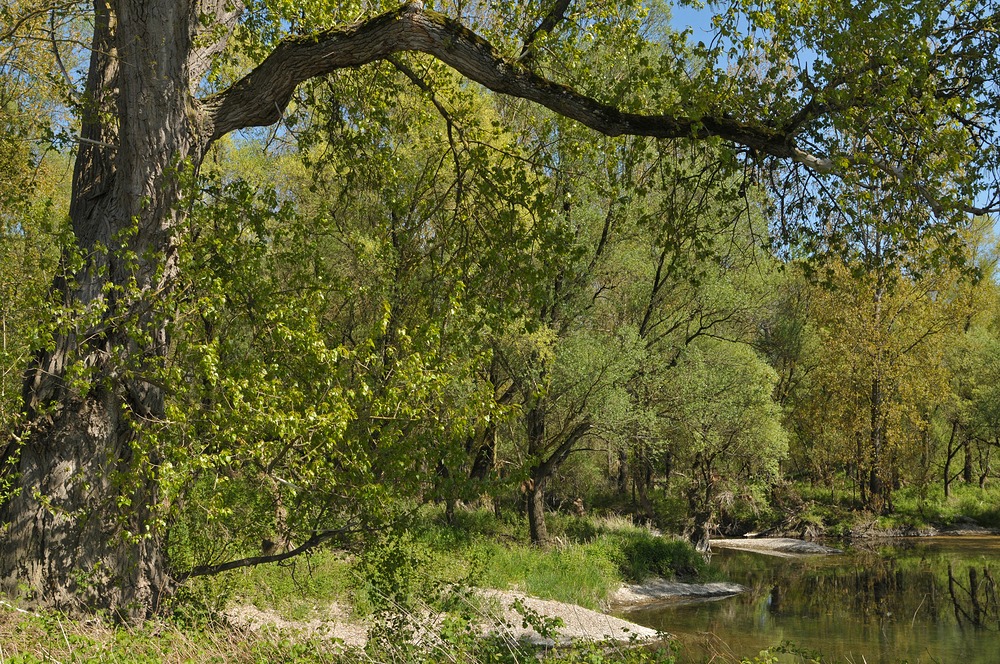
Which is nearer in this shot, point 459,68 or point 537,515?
point 459,68

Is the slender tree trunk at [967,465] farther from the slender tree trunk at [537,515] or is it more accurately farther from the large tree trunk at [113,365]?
the large tree trunk at [113,365]

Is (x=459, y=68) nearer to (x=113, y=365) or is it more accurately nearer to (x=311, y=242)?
(x=311, y=242)

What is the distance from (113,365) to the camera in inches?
268

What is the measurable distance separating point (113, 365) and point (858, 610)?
15.9 metres

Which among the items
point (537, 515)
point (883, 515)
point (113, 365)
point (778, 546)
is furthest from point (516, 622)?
point (883, 515)

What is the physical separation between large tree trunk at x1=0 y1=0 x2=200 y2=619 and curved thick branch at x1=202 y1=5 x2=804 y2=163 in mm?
837

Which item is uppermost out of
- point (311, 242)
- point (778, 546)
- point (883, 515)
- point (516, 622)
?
point (311, 242)

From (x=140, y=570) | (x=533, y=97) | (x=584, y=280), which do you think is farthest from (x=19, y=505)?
(x=584, y=280)

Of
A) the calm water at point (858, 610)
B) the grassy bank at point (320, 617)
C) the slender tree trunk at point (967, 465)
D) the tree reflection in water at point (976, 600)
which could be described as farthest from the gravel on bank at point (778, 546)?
the slender tree trunk at point (967, 465)

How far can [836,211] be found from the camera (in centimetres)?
780

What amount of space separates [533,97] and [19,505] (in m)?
5.02

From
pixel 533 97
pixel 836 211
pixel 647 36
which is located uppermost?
pixel 647 36

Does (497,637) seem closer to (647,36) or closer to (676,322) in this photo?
(676,322)

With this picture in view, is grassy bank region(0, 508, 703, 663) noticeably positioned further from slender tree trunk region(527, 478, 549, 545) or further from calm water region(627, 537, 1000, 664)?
slender tree trunk region(527, 478, 549, 545)
